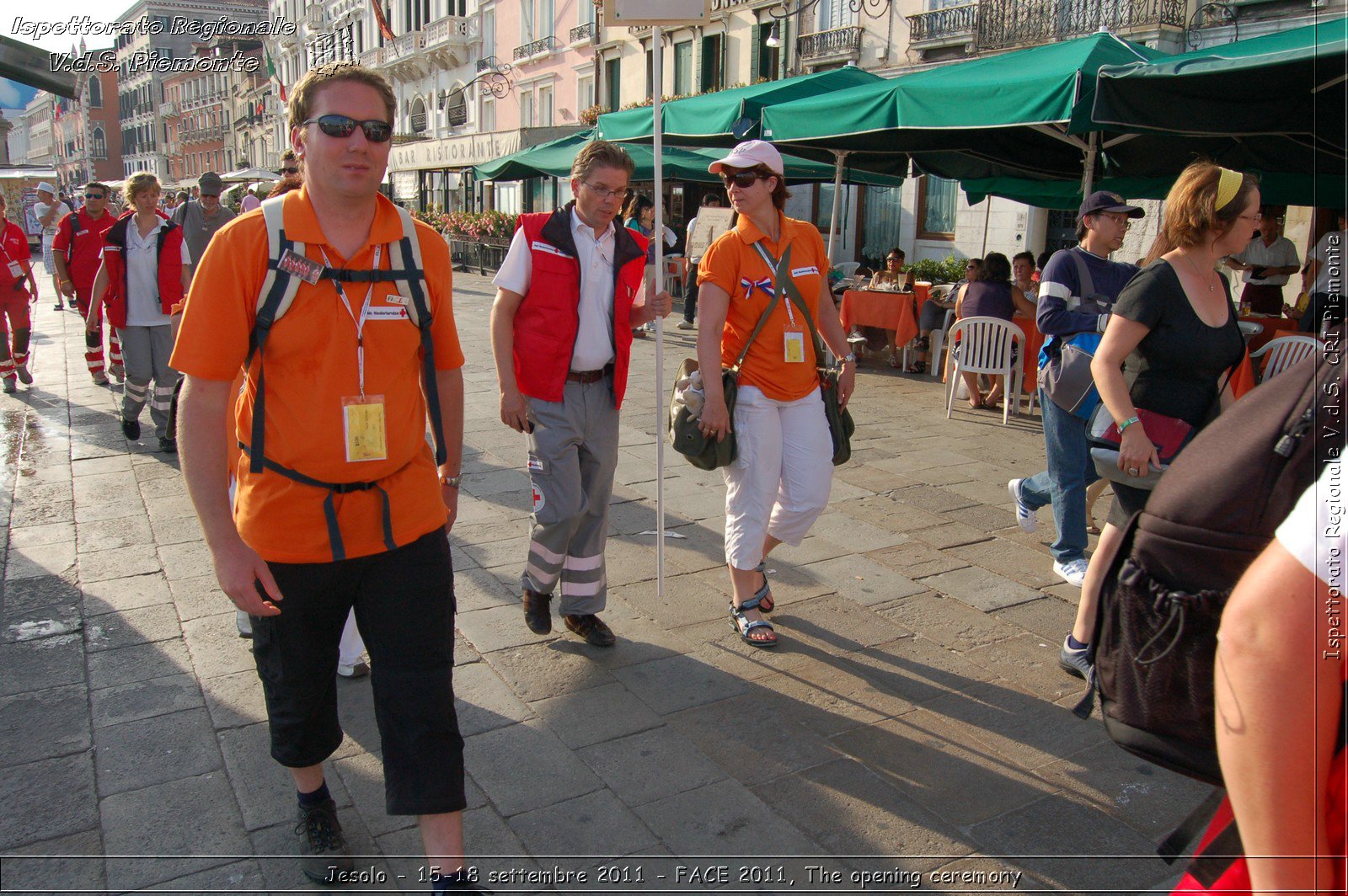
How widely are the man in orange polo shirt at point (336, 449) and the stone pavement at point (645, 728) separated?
0.51 metres

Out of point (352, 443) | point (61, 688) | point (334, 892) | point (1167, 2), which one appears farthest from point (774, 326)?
point (1167, 2)

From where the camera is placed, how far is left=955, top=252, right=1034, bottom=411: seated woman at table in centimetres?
845

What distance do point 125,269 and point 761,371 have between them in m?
5.10

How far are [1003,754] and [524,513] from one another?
3.11 metres

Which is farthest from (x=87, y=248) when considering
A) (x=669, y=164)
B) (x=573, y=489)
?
(x=573, y=489)

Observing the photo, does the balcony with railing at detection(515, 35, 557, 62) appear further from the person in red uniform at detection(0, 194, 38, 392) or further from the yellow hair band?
the yellow hair band

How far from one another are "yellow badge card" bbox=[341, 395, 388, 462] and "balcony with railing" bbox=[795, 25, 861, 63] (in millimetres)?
21514

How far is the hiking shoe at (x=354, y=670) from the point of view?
11.3 ft

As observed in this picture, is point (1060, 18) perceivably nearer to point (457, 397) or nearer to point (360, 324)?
point (457, 397)

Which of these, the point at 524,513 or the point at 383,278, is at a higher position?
the point at 383,278

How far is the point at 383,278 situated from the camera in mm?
2199

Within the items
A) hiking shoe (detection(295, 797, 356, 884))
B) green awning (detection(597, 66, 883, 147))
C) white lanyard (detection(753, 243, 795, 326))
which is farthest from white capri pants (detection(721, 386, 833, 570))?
green awning (detection(597, 66, 883, 147))

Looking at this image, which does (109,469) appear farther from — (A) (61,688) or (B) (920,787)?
(B) (920,787)

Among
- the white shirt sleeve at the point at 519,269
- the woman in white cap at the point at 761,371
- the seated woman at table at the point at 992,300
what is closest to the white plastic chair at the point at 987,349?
the seated woman at table at the point at 992,300
